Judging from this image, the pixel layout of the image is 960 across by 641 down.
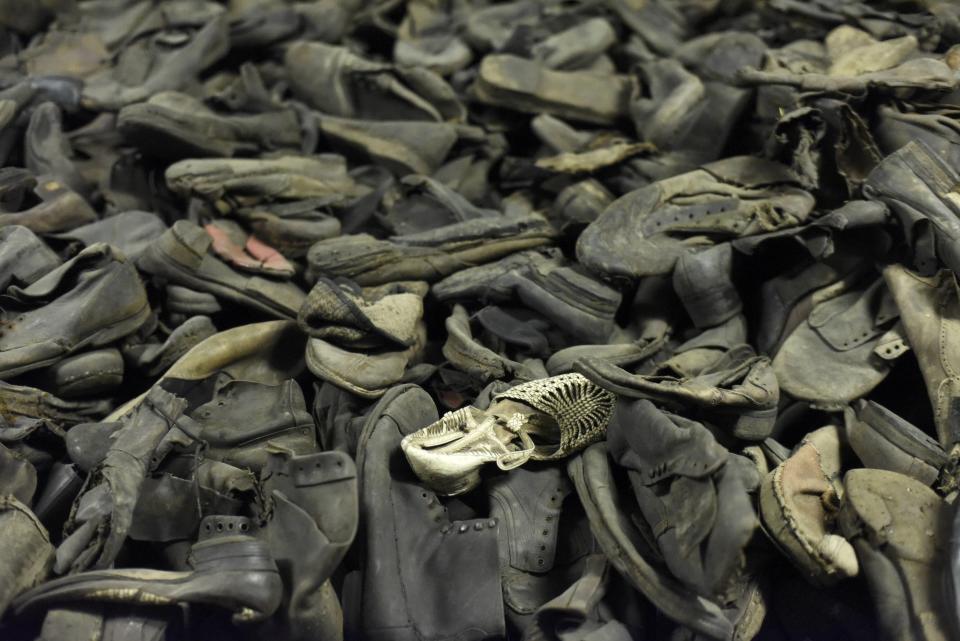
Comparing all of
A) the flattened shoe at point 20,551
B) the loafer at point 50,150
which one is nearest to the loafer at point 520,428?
the flattened shoe at point 20,551

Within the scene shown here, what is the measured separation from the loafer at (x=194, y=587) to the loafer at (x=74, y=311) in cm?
61

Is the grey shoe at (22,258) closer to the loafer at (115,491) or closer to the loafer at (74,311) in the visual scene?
the loafer at (74,311)

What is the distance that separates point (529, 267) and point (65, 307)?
1.08 m

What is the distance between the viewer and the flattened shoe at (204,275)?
6.35 ft

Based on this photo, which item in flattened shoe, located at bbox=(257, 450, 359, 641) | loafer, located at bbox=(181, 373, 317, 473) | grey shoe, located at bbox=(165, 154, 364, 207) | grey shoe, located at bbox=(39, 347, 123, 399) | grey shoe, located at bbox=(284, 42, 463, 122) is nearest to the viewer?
flattened shoe, located at bbox=(257, 450, 359, 641)

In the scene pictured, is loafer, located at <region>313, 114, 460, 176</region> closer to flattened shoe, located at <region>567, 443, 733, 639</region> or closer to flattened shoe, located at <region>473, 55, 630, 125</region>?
flattened shoe, located at <region>473, 55, 630, 125</region>

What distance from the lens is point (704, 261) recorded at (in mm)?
1837

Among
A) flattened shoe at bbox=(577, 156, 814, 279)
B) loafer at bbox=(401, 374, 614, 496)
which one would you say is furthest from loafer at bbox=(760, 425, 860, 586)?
flattened shoe at bbox=(577, 156, 814, 279)

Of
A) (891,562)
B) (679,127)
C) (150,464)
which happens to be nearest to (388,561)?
(150,464)

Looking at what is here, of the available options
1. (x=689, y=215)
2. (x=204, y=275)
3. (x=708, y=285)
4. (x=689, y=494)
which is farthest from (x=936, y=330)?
(x=204, y=275)

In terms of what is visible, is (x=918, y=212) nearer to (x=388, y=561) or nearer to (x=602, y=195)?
(x=602, y=195)

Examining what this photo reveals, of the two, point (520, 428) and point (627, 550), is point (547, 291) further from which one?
point (627, 550)

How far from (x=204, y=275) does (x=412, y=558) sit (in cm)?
97

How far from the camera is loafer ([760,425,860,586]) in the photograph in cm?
129
